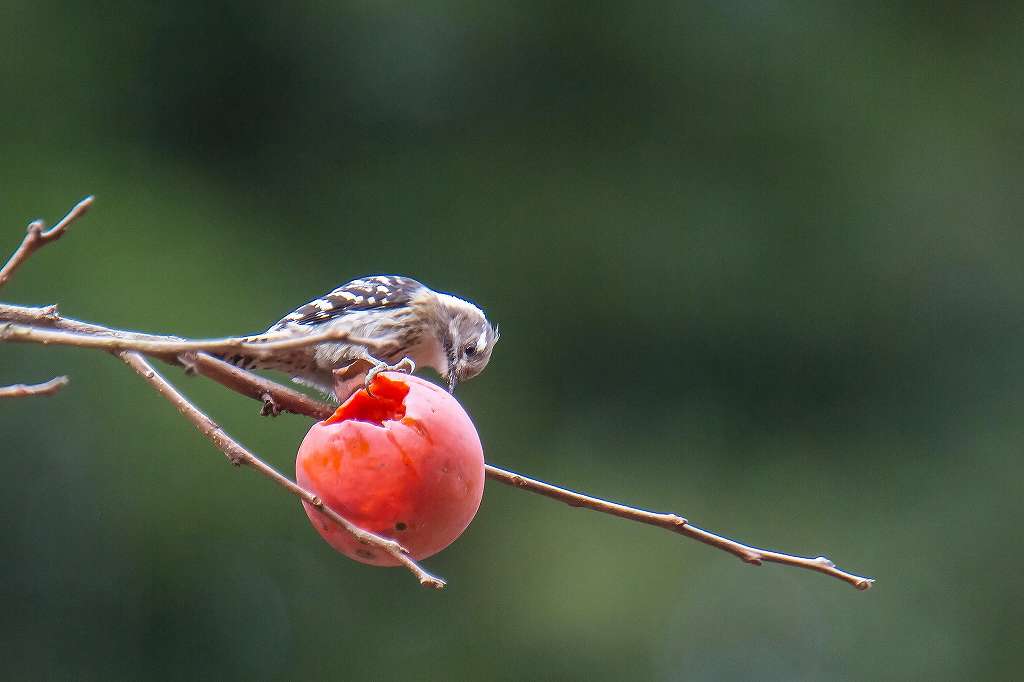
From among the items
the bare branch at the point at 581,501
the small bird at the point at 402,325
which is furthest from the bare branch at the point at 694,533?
the small bird at the point at 402,325

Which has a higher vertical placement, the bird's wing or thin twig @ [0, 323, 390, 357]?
thin twig @ [0, 323, 390, 357]

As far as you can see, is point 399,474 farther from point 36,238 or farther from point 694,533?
point 36,238

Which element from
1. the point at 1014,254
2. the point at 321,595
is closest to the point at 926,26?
the point at 1014,254

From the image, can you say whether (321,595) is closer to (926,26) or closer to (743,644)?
(743,644)

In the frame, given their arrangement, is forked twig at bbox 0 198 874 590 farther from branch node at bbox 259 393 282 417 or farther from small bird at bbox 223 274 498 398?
small bird at bbox 223 274 498 398

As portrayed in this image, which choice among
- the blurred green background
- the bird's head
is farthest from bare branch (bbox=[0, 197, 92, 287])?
the blurred green background

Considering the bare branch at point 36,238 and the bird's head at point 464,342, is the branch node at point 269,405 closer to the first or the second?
the bare branch at point 36,238
